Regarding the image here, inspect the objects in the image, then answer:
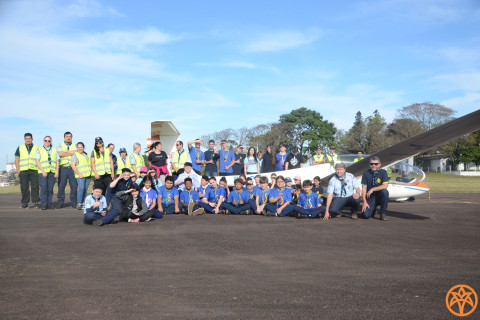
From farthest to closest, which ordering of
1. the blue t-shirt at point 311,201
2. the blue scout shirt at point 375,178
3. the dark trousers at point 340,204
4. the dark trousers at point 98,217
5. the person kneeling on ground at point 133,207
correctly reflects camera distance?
the blue t-shirt at point 311,201
the dark trousers at point 340,204
the blue scout shirt at point 375,178
the person kneeling on ground at point 133,207
the dark trousers at point 98,217

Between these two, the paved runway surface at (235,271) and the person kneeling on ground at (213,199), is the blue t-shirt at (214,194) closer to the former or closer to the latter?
the person kneeling on ground at (213,199)

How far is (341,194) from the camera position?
29.7 ft

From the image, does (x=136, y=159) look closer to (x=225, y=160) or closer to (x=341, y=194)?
(x=225, y=160)

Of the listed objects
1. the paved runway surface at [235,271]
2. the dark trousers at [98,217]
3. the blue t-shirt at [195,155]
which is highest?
the blue t-shirt at [195,155]

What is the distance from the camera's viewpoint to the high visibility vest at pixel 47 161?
1073cm

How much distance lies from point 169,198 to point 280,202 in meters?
3.12

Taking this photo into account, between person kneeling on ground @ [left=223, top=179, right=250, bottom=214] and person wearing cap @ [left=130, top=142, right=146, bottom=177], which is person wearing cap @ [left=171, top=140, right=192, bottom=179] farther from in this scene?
person kneeling on ground @ [left=223, top=179, right=250, bottom=214]

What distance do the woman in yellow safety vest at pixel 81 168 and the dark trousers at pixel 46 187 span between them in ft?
2.94

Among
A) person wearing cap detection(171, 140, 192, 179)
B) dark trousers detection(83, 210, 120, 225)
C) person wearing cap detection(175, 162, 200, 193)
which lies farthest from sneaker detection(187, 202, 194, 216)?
person wearing cap detection(171, 140, 192, 179)

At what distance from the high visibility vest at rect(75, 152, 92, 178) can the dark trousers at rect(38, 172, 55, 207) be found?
0.91 metres

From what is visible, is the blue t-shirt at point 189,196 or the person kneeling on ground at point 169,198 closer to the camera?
the person kneeling on ground at point 169,198

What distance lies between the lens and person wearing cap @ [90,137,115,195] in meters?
10.2

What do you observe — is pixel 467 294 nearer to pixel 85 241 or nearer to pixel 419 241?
pixel 419 241

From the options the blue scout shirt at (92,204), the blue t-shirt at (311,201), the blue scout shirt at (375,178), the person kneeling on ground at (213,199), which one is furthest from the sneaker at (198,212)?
the blue scout shirt at (375,178)
